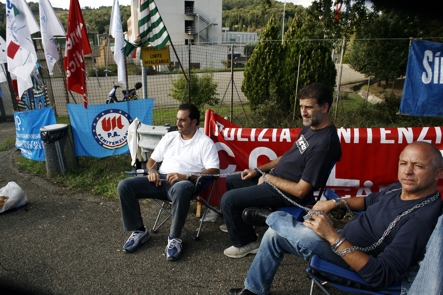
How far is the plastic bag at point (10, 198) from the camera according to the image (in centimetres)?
412

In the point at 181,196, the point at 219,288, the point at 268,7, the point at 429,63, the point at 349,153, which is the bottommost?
the point at 219,288

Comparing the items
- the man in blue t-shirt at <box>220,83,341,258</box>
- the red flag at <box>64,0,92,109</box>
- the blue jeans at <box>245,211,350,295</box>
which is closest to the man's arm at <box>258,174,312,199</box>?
the man in blue t-shirt at <box>220,83,341,258</box>

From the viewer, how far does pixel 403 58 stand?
947cm

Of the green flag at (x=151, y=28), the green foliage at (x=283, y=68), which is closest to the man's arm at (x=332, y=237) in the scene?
the green flag at (x=151, y=28)

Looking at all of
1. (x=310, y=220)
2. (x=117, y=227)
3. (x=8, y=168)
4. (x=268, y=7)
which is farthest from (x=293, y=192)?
(x=8, y=168)

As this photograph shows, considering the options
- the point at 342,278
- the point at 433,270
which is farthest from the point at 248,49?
the point at 433,270

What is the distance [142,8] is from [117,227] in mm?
3877

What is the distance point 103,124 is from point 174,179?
9.17ft

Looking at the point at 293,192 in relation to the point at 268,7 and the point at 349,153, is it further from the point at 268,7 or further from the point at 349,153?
the point at 268,7

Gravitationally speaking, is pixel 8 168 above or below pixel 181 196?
below

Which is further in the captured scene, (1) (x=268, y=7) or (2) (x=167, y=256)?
(1) (x=268, y=7)

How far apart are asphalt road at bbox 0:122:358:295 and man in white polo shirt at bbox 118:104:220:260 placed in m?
0.18

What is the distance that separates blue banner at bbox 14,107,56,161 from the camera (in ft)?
19.7

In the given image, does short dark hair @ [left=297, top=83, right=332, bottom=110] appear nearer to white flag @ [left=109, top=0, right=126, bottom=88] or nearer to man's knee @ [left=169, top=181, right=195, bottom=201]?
man's knee @ [left=169, top=181, right=195, bottom=201]
